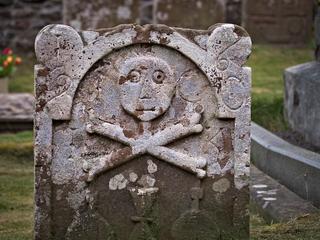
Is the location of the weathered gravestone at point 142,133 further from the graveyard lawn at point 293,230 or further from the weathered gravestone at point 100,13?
the weathered gravestone at point 100,13

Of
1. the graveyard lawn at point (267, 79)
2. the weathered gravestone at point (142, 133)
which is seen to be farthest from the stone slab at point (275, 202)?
the graveyard lawn at point (267, 79)

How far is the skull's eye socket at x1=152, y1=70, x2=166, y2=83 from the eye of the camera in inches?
234

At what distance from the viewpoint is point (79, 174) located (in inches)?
233

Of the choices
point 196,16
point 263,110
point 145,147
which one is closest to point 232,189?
point 145,147

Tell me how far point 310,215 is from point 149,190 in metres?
1.15

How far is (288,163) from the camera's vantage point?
24.6ft

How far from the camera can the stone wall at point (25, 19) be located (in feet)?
48.5

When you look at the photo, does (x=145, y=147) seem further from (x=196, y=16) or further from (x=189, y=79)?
(x=196, y=16)

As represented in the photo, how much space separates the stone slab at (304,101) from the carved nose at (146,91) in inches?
98.5

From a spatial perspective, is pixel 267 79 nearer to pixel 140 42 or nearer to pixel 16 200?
pixel 16 200

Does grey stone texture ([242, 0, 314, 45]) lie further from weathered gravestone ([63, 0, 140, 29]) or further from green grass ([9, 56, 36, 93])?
green grass ([9, 56, 36, 93])

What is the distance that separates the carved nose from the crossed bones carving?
0.20 m

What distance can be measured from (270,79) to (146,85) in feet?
23.8

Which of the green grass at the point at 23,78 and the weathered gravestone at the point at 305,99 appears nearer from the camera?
the weathered gravestone at the point at 305,99
